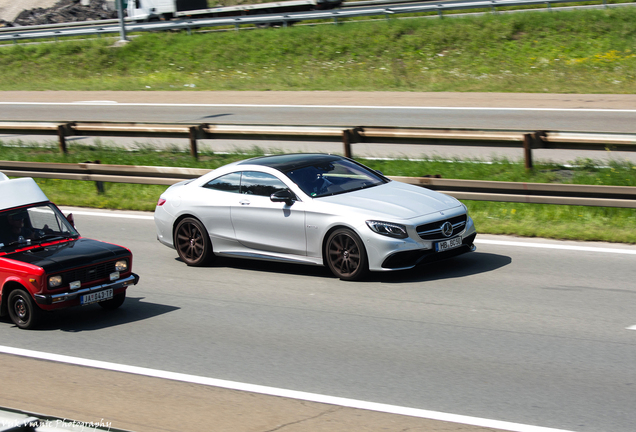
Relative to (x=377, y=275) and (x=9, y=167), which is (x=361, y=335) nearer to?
(x=377, y=275)

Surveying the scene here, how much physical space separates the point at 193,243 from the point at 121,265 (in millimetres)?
2095

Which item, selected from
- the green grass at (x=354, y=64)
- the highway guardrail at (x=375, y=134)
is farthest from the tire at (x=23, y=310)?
the highway guardrail at (x=375, y=134)

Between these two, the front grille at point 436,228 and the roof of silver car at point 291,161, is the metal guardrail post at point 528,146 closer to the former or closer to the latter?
the front grille at point 436,228

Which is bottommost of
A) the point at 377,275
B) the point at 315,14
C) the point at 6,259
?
the point at 377,275

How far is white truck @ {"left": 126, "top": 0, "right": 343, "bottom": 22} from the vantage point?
1455 inches

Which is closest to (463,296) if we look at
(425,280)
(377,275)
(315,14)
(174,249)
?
(425,280)

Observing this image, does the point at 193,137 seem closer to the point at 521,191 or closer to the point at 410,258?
the point at 521,191

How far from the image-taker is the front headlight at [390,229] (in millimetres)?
8820

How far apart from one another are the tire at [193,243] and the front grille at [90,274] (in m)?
2.11

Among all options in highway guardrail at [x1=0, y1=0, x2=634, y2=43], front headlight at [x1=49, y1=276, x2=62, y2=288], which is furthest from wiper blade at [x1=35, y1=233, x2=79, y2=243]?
highway guardrail at [x1=0, y1=0, x2=634, y2=43]

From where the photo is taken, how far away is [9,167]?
15703mm

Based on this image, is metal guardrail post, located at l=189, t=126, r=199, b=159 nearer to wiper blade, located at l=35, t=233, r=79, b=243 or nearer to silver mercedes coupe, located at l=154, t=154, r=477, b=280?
silver mercedes coupe, located at l=154, t=154, r=477, b=280

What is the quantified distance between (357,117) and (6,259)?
47.9 ft

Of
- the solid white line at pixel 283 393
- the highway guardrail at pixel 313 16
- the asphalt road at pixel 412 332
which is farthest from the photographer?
the highway guardrail at pixel 313 16
